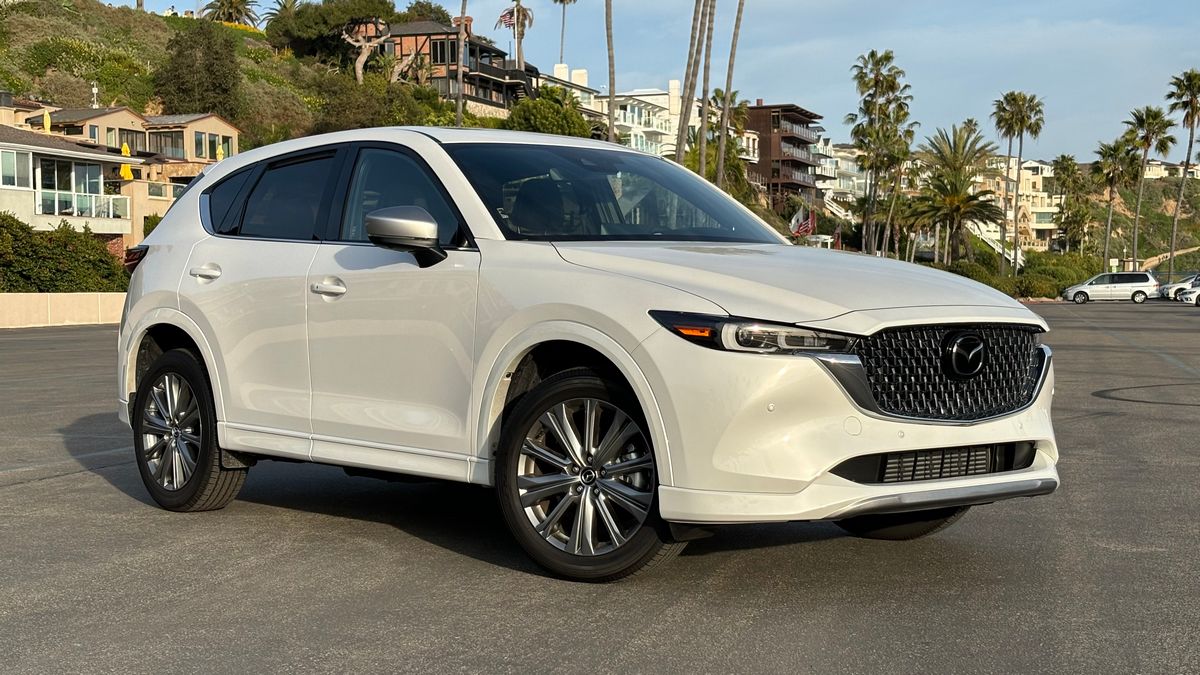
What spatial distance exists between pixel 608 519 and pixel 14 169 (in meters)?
60.3

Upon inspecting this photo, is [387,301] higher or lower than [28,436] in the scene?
higher

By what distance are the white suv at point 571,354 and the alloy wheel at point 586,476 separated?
10 millimetres

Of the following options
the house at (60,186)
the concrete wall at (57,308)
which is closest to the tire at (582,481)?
the concrete wall at (57,308)

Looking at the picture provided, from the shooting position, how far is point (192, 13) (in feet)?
482

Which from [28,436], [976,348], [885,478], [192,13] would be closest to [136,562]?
[885,478]

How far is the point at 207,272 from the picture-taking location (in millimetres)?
7512

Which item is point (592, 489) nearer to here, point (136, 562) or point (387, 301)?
point (387, 301)

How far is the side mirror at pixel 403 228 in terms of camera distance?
19.9ft

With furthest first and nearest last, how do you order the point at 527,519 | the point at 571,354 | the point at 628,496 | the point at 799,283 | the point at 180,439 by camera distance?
the point at 180,439, the point at 571,354, the point at 527,519, the point at 628,496, the point at 799,283

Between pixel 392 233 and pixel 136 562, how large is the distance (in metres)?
1.86

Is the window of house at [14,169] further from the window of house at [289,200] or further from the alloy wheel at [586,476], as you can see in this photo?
the alloy wheel at [586,476]

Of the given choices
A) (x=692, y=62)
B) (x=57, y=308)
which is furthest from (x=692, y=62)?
(x=57, y=308)

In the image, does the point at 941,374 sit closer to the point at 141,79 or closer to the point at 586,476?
the point at 586,476

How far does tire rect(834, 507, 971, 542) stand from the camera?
256 inches
